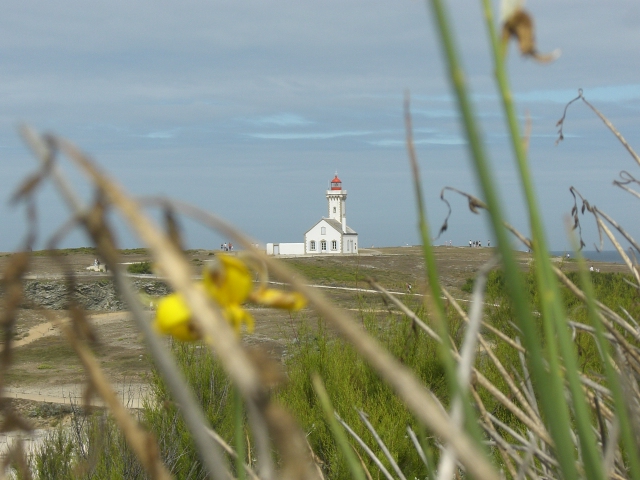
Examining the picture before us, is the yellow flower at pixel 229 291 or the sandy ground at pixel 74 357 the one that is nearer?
the yellow flower at pixel 229 291

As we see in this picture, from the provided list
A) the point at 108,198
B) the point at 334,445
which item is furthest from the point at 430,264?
the point at 334,445

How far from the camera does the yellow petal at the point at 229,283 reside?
349mm

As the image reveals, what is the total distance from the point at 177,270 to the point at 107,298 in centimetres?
1534

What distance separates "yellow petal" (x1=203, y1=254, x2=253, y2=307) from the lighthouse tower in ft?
140

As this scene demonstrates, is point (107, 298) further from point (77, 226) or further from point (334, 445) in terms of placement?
point (77, 226)

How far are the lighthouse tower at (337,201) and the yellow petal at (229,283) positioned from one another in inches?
1683

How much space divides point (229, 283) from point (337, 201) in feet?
142

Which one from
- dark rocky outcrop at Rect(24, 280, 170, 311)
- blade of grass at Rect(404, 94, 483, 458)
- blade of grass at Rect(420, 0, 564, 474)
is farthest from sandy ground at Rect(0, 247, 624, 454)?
blade of grass at Rect(420, 0, 564, 474)

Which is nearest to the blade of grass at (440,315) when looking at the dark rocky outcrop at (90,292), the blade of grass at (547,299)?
the blade of grass at (547,299)

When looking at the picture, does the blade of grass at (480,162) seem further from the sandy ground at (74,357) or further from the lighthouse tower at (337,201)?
the lighthouse tower at (337,201)

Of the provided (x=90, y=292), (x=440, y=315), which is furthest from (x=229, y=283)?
(x=90, y=292)

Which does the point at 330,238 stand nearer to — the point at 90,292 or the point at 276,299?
the point at 90,292

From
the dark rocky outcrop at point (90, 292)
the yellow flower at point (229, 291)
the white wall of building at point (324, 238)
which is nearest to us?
the yellow flower at point (229, 291)

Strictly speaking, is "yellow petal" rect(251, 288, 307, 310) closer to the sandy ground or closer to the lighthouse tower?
the sandy ground
